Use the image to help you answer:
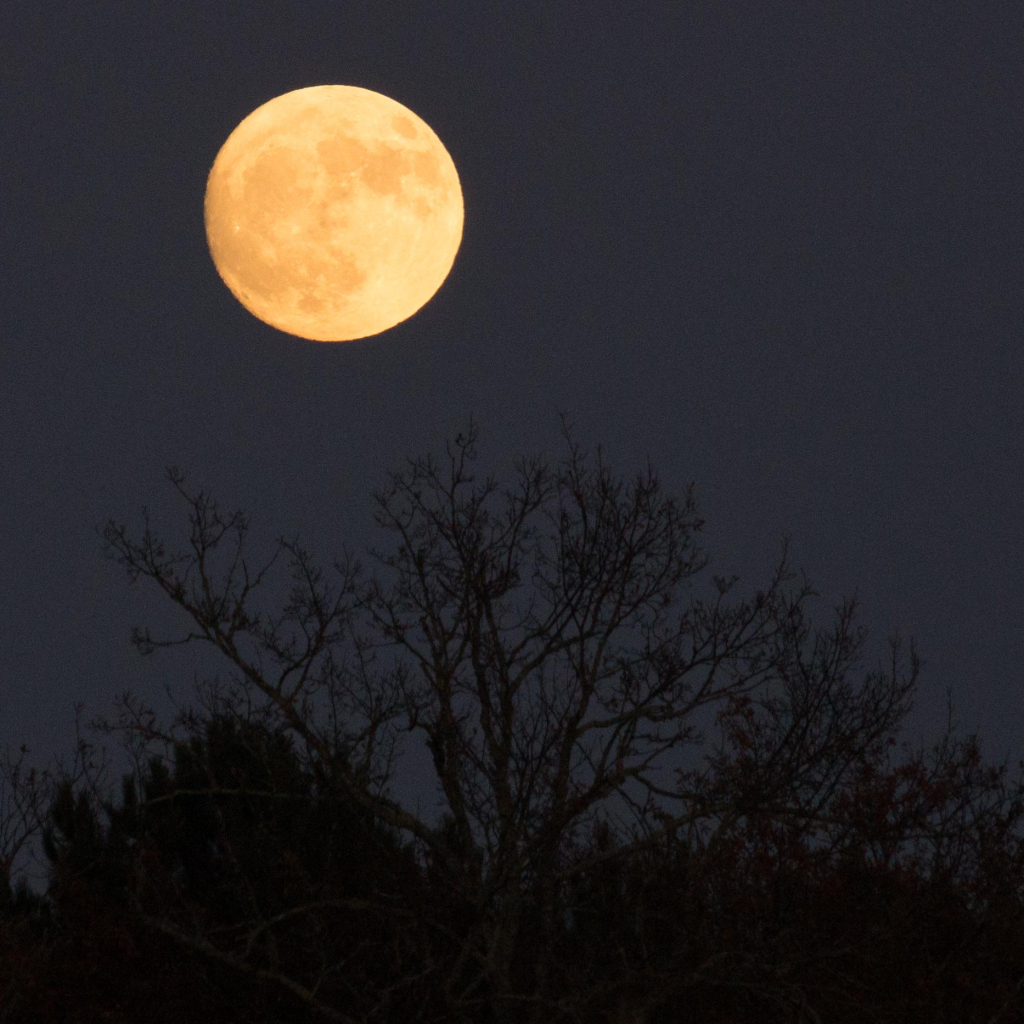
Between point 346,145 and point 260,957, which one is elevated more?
point 346,145

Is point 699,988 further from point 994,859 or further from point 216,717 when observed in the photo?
point 216,717

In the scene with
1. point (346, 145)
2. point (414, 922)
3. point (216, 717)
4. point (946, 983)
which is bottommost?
point (946, 983)

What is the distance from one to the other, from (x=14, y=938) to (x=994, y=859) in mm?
15585

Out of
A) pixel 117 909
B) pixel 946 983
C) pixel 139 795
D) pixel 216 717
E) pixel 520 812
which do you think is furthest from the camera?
pixel 139 795

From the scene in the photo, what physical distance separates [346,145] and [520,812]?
8.20 metres

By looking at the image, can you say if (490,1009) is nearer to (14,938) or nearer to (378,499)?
(378,499)

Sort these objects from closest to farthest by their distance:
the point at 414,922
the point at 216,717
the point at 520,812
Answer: the point at 520,812, the point at 414,922, the point at 216,717

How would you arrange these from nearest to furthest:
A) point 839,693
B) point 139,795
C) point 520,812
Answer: point 520,812 < point 839,693 < point 139,795

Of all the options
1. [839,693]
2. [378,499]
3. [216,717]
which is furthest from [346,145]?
[839,693]

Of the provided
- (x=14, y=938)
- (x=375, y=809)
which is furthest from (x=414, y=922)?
(x=14, y=938)

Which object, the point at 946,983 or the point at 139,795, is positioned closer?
the point at 946,983

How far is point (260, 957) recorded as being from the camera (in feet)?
57.2

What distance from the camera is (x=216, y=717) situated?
1666 centimetres

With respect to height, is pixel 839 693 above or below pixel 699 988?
above
